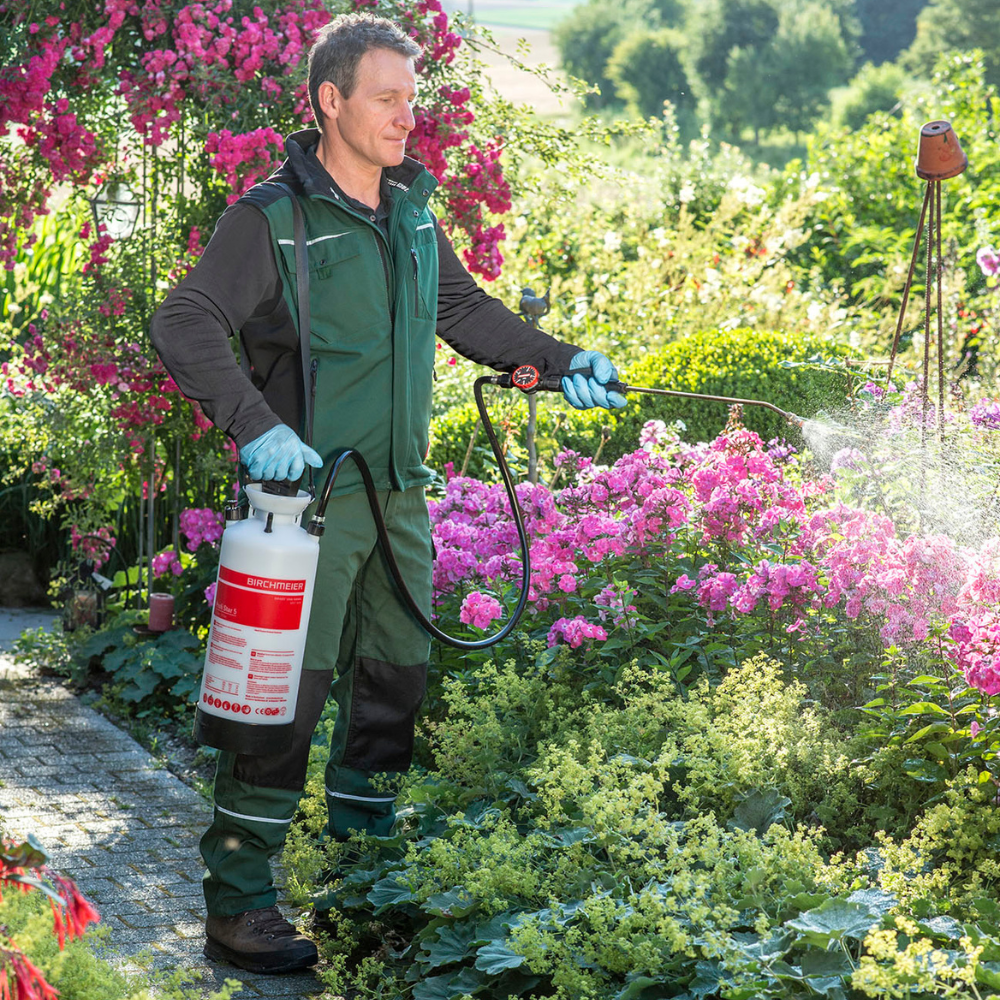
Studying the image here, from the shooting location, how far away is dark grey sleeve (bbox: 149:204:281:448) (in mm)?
2496

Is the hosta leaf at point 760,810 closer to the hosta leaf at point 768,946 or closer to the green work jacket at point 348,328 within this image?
the hosta leaf at point 768,946

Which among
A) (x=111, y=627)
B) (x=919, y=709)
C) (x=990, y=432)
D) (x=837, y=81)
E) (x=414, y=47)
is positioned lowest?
(x=111, y=627)

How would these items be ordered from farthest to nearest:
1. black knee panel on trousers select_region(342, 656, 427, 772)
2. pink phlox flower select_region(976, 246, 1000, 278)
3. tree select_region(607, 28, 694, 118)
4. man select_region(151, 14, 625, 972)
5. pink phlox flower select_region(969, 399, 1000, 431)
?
tree select_region(607, 28, 694, 118)
pink phlox flower select_region(976, 246, 1000, 278)
pink phlox flower select_region(969, 399, 1000, 431)
black knee panel on trousers select_region(342, 656, 427, 772)
man select_region(151, 14, 625, 972)

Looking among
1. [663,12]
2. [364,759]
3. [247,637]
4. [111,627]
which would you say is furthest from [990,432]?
[663,12]

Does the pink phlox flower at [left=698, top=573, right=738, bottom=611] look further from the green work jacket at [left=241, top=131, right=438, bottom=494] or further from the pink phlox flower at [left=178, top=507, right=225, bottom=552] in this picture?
the pink phlox flower at [left=178, top=507, right=225, bottom=552]

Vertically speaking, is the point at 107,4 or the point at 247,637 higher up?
the point at 107,4

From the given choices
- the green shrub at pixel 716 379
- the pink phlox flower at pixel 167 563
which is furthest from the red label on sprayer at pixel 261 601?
the green shrub at pixel 716 379

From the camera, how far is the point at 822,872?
227cm

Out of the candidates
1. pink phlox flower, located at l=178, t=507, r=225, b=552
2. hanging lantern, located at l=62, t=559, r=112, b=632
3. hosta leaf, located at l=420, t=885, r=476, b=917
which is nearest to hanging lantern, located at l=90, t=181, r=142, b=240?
pink phlox flower, located at l=178, t=507, r=225, b=552

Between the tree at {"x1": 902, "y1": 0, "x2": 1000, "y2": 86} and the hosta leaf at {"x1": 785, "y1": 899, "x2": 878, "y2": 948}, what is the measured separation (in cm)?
5194

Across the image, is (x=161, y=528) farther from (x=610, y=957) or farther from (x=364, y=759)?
(x=610, y=957)

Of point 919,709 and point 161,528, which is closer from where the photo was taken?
point 919,709

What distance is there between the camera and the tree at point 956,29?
50.3 metres

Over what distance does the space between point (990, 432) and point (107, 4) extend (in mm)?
3084
